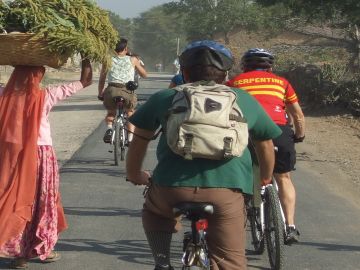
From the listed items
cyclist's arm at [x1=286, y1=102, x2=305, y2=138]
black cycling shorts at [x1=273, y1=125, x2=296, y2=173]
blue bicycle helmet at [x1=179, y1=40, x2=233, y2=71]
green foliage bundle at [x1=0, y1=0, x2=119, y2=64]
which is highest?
blue bicycle helmet at [x1=179, y1=40, x2=233, y2=71]

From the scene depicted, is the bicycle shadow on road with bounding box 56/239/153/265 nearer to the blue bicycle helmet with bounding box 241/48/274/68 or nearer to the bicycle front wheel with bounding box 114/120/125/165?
the blue bicycle helmet with bounding box 241/48/274/68

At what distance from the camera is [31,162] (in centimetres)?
576

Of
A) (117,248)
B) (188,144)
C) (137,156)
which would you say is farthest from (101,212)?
(188,144)

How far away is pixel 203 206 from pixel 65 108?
23.6m

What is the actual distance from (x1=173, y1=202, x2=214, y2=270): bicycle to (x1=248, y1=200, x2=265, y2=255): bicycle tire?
262 cm

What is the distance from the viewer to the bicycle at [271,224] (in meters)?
6.00

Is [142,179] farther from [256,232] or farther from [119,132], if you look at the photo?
[119,132]

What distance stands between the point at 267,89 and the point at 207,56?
2.62m

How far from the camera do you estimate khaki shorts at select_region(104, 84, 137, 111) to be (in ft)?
39.5

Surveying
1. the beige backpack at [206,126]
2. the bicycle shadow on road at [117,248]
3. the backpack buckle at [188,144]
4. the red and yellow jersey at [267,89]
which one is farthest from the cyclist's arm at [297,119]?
the backpack buckle at [188,144]

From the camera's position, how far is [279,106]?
21.0 feet

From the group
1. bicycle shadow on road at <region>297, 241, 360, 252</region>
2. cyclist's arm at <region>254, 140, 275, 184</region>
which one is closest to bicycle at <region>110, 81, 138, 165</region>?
bicycle shadow on road at <region>297, 241, 360, 252</region>

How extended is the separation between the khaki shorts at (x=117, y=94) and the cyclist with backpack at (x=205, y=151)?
8.12 metres

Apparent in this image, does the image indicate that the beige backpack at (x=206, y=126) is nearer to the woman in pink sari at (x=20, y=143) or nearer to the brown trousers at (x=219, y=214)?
the brown trousers at (x=219, y=214)
